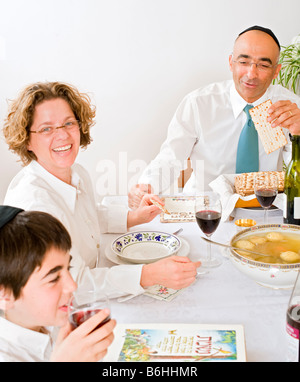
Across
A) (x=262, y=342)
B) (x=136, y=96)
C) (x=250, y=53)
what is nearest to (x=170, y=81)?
(x=136, y=96)

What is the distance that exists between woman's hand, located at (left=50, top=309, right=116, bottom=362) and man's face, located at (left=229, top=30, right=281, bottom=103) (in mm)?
1890

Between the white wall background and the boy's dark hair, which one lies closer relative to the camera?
the boy's dark hair

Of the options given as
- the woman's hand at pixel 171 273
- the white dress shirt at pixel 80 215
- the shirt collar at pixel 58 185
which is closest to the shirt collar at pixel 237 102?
the white dress shirt at pixel 80 215

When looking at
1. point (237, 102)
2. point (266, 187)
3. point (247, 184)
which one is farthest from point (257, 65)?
point (266, 187)

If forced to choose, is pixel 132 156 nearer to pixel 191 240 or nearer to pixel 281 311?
pixel 191 240

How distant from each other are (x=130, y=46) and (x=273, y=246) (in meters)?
2.41

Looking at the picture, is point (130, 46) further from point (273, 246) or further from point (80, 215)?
point (273, 246)

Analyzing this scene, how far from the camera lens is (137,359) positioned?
37.6 inches

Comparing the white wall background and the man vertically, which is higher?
the white wall background

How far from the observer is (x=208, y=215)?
56.8 inches

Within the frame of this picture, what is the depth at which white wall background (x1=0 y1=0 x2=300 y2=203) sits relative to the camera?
10.5ft

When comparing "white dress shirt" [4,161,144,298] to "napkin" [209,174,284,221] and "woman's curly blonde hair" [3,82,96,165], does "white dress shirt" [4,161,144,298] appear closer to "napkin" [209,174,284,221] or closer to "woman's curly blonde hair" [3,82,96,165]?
"woman's curly blonde hair" [3,82,96,165]

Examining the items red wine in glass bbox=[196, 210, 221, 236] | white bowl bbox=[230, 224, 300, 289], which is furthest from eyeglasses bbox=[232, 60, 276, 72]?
white bowl bbox=[230, 224, 300, 289]

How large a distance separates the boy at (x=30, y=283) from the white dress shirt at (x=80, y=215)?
9 centimetres
